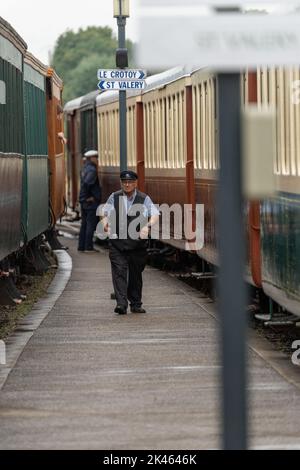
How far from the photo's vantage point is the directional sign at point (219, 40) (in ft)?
19.2

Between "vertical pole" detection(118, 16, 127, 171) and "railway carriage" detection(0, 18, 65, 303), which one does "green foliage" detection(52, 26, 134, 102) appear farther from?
"vertical pole" detection(118, 16, 127, 171)

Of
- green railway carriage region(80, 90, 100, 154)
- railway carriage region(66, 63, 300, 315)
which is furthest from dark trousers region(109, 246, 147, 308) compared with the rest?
green railway carriage region(80, 90, 100, 154)

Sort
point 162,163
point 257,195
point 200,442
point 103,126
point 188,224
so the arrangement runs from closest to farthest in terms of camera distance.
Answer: point 257,195
point 200,442
point 188,224
point 162,163
point 103,126

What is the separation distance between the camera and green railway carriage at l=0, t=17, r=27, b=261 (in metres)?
17.5

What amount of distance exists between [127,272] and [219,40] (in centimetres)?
1292

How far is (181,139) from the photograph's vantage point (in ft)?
76.2

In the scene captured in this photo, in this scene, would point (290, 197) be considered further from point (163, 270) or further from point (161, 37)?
point (163, 270)

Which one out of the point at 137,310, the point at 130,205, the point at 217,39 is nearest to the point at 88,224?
the point at 137,310

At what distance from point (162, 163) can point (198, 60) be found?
65.3 feet

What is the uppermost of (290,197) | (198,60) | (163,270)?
(198,60)

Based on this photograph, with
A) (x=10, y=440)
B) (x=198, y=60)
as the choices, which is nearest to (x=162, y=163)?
(x=10, y=440)

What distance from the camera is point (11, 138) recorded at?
19.0m

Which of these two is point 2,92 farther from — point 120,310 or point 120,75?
point 120,75

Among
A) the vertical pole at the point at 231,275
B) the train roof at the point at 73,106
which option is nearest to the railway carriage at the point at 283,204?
the vertical pole at the point at 231,275
